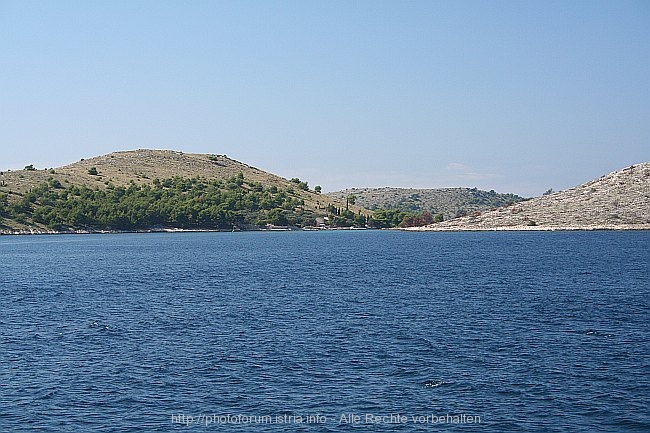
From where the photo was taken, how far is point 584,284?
247 feet

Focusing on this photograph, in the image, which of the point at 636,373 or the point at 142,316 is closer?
the point at 636,373

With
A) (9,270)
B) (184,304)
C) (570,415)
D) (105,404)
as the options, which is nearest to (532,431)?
(570,415)

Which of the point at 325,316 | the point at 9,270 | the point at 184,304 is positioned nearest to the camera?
the point at 325,316

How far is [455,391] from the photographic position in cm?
3397

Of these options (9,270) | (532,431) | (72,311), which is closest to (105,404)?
(532,431)

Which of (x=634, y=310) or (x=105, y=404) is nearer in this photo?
(x=105, y=404)

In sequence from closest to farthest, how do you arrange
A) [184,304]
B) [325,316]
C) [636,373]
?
1. [636,373]
2. [325,316]
3. [184,304]

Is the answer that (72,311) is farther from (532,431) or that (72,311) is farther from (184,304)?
(532,431)

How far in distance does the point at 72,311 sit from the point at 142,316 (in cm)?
638

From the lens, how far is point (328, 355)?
4112 centimetres

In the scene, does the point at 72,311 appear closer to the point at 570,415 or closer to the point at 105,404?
the point at 105,404

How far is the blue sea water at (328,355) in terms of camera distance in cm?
3072

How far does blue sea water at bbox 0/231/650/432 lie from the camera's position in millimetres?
30719

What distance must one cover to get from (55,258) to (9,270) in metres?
23.9
